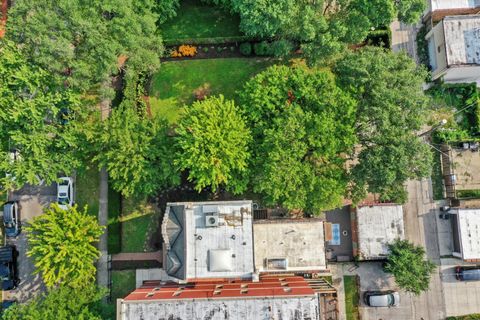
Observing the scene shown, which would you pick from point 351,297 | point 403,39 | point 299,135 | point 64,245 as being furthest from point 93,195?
point 403,39

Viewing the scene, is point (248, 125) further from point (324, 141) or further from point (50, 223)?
point (50, 223)

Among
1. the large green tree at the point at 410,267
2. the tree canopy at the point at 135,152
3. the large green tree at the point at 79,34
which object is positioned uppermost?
the large green tree at the point at 79,34

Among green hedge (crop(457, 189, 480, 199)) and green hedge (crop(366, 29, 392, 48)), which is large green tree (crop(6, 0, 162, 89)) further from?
green hedge (crop(457, 189, 480, 199))

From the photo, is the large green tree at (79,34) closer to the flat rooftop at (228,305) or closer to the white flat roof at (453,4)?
the flat rooftop at (228,305)

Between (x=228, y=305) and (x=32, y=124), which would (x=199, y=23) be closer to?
(x=32, y=124)

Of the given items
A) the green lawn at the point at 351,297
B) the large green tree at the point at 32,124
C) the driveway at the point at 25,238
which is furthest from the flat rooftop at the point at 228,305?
the driveway at the point at 25,238
